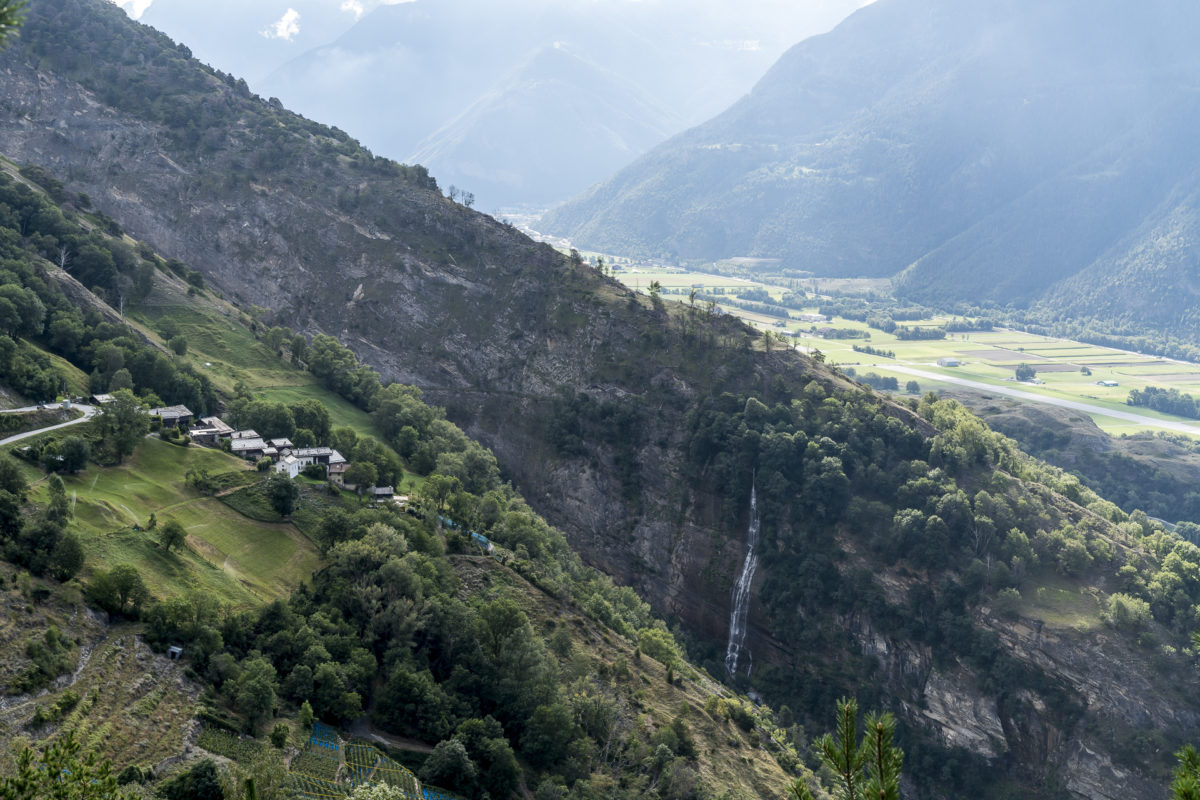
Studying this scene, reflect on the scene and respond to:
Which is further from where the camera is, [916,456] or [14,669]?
[916,456]

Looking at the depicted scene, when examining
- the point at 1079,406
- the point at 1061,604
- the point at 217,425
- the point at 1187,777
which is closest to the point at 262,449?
the point at 217,425

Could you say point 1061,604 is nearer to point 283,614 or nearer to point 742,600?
point 742,600

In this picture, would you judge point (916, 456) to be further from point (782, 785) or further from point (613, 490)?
point (782, 785)

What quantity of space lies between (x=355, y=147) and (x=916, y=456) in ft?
365

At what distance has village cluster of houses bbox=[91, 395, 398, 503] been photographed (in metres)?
73.1

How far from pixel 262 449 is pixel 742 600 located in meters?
54.3

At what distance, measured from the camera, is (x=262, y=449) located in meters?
74.7

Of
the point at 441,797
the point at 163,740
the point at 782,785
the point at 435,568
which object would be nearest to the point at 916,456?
the point at 782,785

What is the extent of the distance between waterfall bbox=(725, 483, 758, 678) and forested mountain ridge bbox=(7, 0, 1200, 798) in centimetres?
115

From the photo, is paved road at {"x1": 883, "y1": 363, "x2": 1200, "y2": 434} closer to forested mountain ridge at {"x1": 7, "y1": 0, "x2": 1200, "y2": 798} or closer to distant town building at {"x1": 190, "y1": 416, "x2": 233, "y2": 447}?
forested mountain ridge at {"x1": 7, "y1": 0, "x2": 1200, "y2": 798}

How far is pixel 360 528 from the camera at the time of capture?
210 feet

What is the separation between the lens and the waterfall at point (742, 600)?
93.8m

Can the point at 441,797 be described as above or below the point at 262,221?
below

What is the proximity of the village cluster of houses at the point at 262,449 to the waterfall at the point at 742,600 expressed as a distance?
42.1 metres
